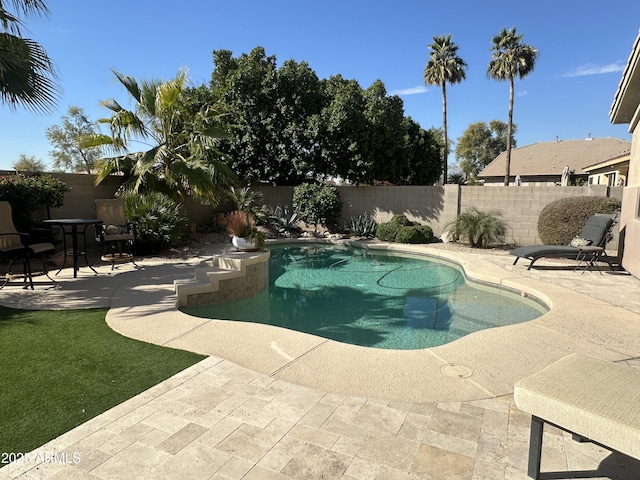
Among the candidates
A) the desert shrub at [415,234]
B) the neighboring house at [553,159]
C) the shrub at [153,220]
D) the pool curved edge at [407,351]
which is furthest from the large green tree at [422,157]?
the pool curved edge at [407,351]

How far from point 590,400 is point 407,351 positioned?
6.86 ft

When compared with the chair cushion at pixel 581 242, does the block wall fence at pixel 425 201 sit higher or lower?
higher

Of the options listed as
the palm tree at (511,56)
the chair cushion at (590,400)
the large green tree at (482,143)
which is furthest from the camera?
the large green tree at (482,143)

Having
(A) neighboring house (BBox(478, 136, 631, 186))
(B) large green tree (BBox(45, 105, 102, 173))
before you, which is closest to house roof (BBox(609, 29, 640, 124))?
(A) neighboring house (BBox(478, 136, 631, 186))

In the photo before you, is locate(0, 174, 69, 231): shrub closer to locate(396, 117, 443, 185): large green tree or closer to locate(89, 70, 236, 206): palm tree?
locate(89, 70, 236, 206): palm tree

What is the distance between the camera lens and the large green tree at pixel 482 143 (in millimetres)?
46781

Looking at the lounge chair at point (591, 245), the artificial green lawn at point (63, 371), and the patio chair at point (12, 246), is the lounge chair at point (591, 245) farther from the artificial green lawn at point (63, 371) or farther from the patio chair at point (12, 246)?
the patio chair at point (12, 246)

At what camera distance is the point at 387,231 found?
13758mm

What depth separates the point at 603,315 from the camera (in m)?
5.04

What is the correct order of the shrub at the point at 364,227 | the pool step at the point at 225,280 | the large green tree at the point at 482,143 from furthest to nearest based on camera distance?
the large green tree at the point at 482,143
the shrub at the point at 364,227
the pool step at the point at 225,280

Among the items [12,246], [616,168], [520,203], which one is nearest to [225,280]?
[12,246]

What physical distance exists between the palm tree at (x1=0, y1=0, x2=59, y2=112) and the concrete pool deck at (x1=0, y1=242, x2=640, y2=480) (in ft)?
15.1

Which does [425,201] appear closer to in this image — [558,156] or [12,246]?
[12,246]

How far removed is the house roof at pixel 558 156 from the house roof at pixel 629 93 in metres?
22.9
